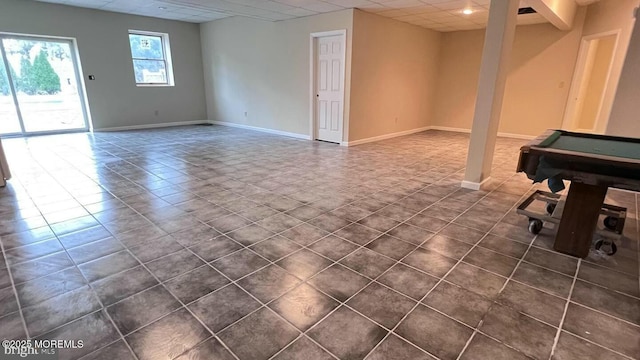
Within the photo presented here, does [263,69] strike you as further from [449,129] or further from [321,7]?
[449,129]

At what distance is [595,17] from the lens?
6.09m

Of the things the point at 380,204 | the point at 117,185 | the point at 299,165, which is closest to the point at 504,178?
the point at 380,204

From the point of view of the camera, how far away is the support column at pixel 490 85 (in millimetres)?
3617

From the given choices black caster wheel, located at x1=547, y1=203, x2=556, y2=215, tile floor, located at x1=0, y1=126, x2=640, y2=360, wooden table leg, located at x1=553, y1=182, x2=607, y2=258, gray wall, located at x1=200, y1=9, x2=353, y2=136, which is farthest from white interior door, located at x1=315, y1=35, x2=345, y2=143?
wooden table leg, located at x1=553, y1=182, x2=607, y2=258

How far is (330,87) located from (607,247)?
536 cm

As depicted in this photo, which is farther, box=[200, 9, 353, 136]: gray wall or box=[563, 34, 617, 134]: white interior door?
box=[200, 9, 353, 136]: gray wall

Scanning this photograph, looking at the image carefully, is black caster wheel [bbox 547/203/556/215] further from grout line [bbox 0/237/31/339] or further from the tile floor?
grout line [bbox 0/237/31/339]

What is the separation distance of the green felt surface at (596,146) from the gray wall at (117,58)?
29.3ft

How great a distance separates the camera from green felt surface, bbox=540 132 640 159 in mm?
2428

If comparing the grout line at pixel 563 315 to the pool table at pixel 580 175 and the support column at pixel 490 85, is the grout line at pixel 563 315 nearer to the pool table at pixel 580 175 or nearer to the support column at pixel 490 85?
the pool table at pixel 580 175

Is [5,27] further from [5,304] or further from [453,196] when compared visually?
[453,196]

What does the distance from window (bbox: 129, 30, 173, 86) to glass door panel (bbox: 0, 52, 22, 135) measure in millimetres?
2454

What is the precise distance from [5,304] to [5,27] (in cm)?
736

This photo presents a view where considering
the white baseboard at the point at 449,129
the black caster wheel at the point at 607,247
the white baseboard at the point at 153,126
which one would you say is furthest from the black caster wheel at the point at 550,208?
the white baseboard at the point at 153,126
